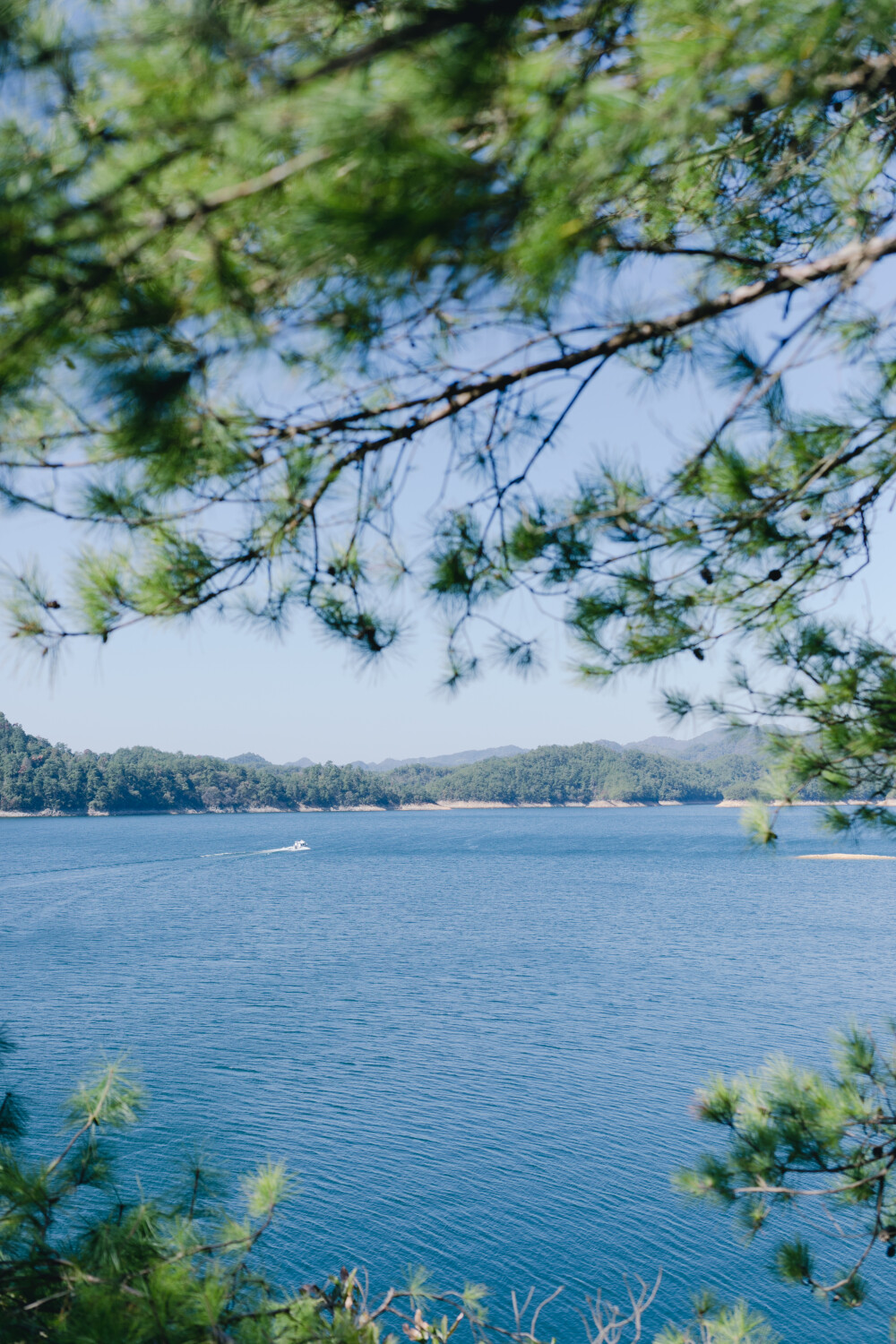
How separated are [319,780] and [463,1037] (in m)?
90.7

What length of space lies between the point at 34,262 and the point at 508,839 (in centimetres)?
6414

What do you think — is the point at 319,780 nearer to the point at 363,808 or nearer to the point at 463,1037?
the point at 363,808

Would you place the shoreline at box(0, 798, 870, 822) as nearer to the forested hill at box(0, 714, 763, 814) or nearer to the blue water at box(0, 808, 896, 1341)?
the forested hill at box(0, 714, 763, 814)

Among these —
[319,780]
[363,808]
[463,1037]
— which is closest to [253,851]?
[463,1037]

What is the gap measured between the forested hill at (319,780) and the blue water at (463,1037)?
2009 inches

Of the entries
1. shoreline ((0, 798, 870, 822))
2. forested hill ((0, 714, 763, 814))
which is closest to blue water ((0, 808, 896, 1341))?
forested hill ((0, 714, 763, 814))

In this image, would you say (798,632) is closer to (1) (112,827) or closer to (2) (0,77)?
(2) (0,77)

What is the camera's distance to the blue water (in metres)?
9.58

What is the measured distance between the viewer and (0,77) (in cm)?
131

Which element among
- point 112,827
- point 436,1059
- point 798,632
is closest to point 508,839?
point 112,827

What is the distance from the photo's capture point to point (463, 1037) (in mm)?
15680

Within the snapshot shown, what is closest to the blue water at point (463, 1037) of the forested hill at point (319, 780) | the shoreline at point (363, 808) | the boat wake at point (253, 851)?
the boat wake at point (253, 851)

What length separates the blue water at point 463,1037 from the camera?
9.58 metres

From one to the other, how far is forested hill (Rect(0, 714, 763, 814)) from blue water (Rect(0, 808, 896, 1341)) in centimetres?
5104
